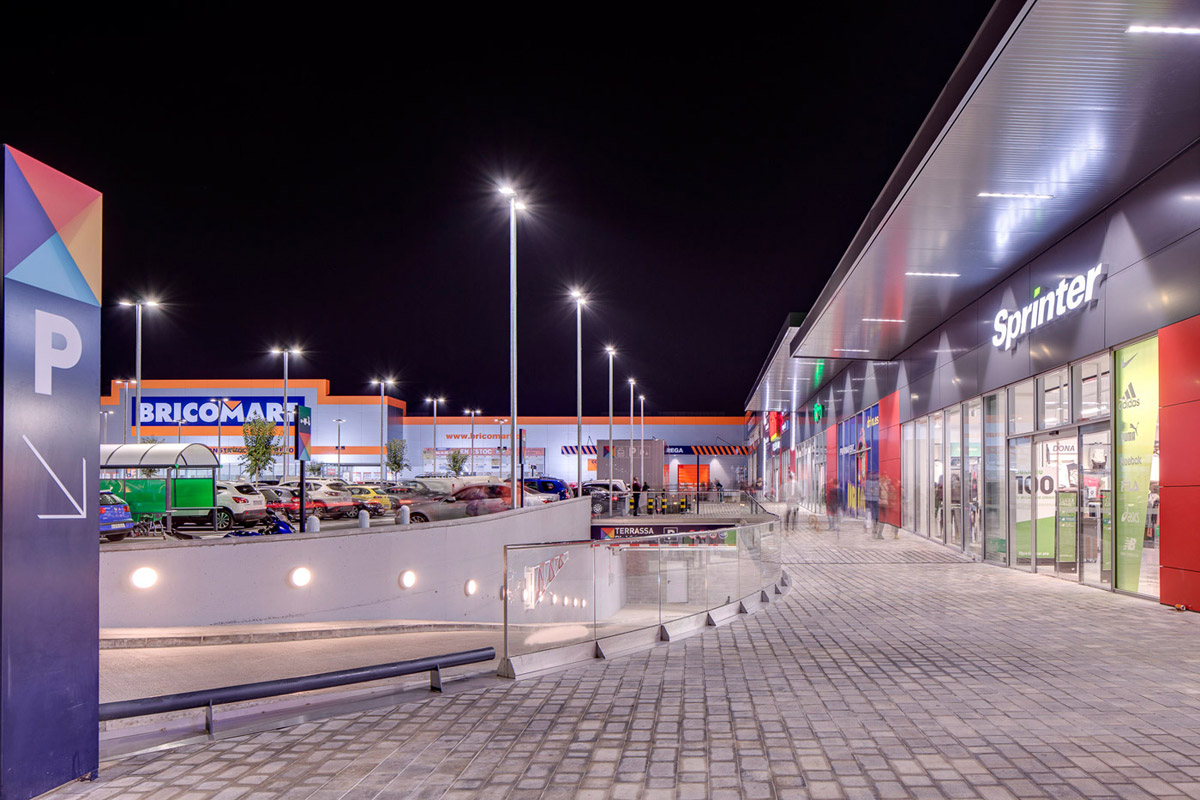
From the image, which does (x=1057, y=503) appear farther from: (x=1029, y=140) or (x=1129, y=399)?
(x=1029, y=140)

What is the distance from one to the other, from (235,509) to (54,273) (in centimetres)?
2198

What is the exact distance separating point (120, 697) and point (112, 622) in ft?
15.8

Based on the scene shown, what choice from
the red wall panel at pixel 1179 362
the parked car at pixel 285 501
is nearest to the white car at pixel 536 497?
the parked car at pixel 285 501

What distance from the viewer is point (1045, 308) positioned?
15188mm

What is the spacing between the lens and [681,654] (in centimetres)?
886

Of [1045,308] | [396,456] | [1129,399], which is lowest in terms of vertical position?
[396,456]

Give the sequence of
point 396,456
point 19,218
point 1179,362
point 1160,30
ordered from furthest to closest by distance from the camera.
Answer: point 396,456
point 1179,362
point 1160,30
point 19,218

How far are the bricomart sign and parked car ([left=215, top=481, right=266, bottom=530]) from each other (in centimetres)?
4943

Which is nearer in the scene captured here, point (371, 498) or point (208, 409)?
point (371, 498)

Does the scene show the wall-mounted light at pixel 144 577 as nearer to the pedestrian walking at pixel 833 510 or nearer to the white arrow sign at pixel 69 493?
the white arrow sign at pixel 69 493

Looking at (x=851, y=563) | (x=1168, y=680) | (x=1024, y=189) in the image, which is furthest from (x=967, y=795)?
(x=851, y=563)

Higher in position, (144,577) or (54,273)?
(54,273)

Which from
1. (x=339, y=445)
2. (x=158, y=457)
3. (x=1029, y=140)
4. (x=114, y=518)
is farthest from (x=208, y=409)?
(x=1029, y=140)

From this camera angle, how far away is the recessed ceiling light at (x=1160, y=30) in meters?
7.98
